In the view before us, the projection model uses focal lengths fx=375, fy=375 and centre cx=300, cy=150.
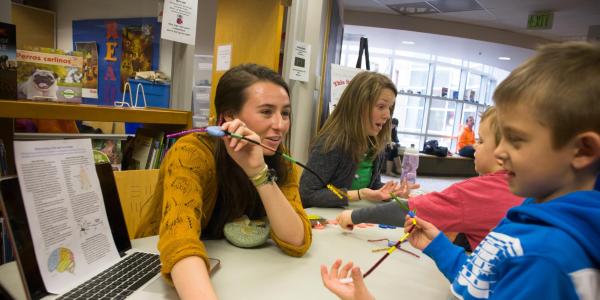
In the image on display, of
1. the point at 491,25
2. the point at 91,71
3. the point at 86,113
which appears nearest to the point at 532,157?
the point at 86,113

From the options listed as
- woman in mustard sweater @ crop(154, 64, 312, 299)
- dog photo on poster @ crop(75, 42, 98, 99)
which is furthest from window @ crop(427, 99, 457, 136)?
woman in mustard sweater @ crop(154, 64, 312, 299)

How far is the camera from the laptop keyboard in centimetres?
80

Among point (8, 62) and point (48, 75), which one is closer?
point (8, 62)

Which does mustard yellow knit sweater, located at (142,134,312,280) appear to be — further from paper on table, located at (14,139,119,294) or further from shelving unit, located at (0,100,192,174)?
shelving unit, located at (0,100,192,174)

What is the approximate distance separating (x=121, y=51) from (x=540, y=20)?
20.1 feet

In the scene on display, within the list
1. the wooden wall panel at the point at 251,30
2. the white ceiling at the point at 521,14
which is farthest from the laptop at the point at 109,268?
the white ceiling at the point at 521,14

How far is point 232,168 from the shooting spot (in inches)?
47.2

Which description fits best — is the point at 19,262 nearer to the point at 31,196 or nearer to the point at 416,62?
the point at 31,196

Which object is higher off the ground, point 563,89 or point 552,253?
point 563,89

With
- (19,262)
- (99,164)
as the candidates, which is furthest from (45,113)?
(19,262)

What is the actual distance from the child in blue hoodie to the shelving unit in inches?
45.5

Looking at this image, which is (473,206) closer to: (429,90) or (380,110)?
(380,110)

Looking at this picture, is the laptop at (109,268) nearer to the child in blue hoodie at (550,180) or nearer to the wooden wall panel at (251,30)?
the child in blue hoodie at (550,180)

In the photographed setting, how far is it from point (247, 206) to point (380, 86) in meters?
1.13
